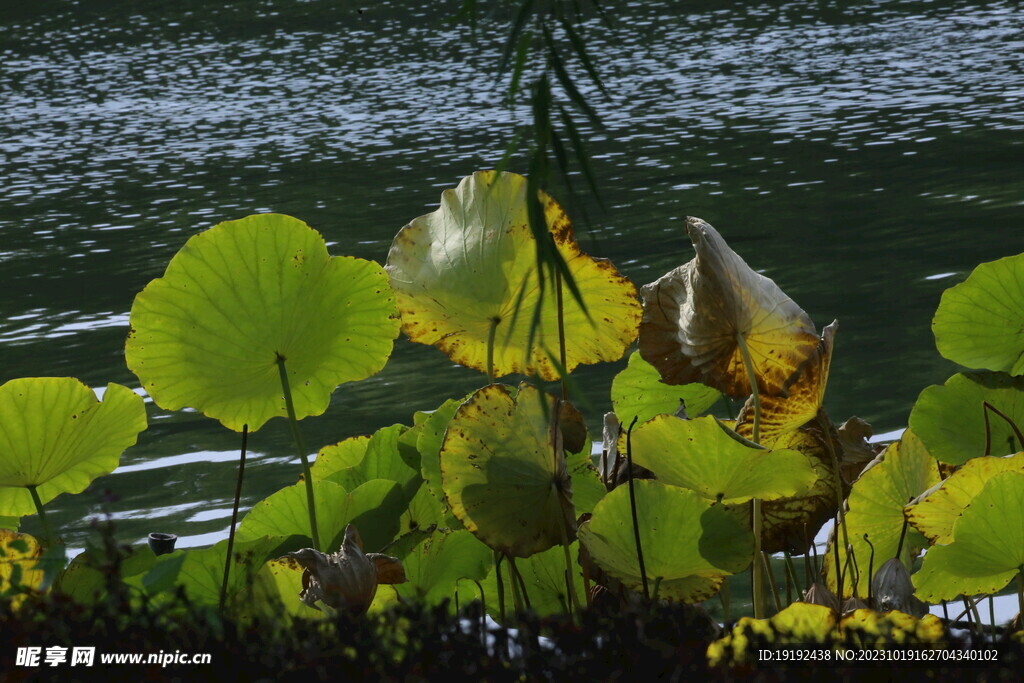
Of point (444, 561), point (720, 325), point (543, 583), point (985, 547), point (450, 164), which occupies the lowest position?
point (450, 164)

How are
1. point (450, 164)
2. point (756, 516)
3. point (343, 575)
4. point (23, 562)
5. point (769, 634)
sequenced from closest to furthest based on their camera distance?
point (769, 634) < point (343, 575) < point (23, 562) < point (756, 516) < point (450, 164)

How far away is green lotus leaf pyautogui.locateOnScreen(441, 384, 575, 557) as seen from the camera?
193 centimetres

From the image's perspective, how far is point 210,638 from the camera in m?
1.17

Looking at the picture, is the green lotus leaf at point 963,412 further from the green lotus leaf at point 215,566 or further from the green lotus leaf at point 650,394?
the green lotus leaf at point 215,566

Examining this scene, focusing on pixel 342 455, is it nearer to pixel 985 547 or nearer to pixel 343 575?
pixel 343 575

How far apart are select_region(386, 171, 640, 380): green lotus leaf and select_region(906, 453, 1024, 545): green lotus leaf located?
0.54m

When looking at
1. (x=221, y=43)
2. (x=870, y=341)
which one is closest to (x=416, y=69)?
(x=221, y=43)

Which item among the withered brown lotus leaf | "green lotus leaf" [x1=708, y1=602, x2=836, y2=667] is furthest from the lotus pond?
"green lotus leaf" [x1=708, y1=602, x2=836, y2=667]

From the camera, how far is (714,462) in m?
1.91

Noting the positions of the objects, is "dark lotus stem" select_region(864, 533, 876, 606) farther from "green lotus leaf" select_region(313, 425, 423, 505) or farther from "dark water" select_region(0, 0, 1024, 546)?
"dark water" select_region(0, 0, 1024, 546)

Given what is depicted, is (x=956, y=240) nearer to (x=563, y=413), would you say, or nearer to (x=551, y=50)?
(x=563, y=413)

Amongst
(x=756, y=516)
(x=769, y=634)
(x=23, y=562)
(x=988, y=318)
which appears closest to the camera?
(x=769, y=634)

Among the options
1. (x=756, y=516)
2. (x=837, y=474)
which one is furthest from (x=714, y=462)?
(x=837, y=474)

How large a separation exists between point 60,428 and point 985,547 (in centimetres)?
141
